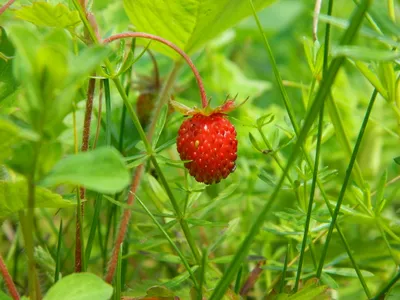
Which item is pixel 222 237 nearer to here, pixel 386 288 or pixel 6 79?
pixel 386 288

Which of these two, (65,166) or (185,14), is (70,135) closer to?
(185,14)

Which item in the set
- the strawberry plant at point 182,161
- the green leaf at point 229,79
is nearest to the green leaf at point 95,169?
the strawberry plant at point 182,161

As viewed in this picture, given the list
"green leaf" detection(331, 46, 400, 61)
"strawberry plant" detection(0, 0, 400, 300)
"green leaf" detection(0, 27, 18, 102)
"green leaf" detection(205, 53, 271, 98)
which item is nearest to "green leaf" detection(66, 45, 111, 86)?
"strawberry plant" detection(0, 0, 400, 300)

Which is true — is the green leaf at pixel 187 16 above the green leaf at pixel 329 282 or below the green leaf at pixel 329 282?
above

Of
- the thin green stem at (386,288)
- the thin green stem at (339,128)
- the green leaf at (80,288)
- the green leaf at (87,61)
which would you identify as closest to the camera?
the green leaf at (87,61)

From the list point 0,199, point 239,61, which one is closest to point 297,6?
point 239,61

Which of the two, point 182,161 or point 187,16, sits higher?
point 187,16

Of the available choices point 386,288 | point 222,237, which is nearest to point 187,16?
point 222,237

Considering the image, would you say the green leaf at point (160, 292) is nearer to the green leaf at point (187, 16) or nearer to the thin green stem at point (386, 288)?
the thin green stem at point (386, 288)
